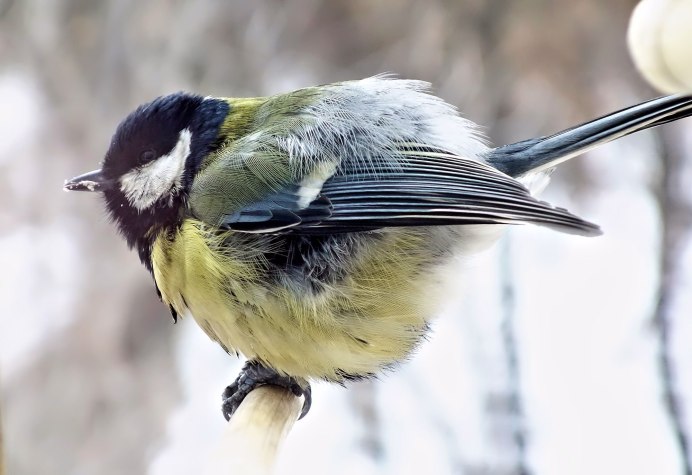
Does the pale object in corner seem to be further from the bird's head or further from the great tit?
the bird's head

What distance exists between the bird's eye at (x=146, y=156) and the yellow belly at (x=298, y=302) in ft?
0.30

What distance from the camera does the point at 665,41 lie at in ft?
1.46

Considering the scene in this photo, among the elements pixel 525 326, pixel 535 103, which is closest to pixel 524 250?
pixel 525 326

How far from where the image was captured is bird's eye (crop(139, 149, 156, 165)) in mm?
849

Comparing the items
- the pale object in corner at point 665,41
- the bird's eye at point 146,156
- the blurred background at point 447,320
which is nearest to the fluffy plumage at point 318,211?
the bird's eye at point 146,156

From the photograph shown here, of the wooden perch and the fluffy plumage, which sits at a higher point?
the fluffy plumage

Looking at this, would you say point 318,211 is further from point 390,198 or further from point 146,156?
point 146,156

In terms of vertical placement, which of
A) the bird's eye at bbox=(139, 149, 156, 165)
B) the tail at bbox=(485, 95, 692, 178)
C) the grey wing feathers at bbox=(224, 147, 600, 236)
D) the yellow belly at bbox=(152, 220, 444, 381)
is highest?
the tail at bbox=(485, 95, 692, 178)

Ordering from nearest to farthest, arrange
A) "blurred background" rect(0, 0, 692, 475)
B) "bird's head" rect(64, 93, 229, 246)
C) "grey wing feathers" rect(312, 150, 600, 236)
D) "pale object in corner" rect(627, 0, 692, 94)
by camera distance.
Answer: "pale object in corner" rect(627, 0, 692, 94) → "grey wing feathers" rect(312, 150, 600, 236) → "bird's head" rect(64, 93, 229, 246) → "blurred background" rect(0, 0, 692, 475)

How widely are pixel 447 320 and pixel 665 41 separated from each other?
0.82 metres

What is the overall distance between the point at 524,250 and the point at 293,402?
66 cm

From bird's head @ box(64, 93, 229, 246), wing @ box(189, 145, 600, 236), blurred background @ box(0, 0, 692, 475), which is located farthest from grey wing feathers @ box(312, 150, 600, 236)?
blurred background @ box(0, 0, 692, 475)

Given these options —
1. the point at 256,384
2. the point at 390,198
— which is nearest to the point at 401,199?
the point at 390,198

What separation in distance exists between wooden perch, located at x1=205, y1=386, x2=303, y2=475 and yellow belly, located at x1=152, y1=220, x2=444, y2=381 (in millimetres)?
47
